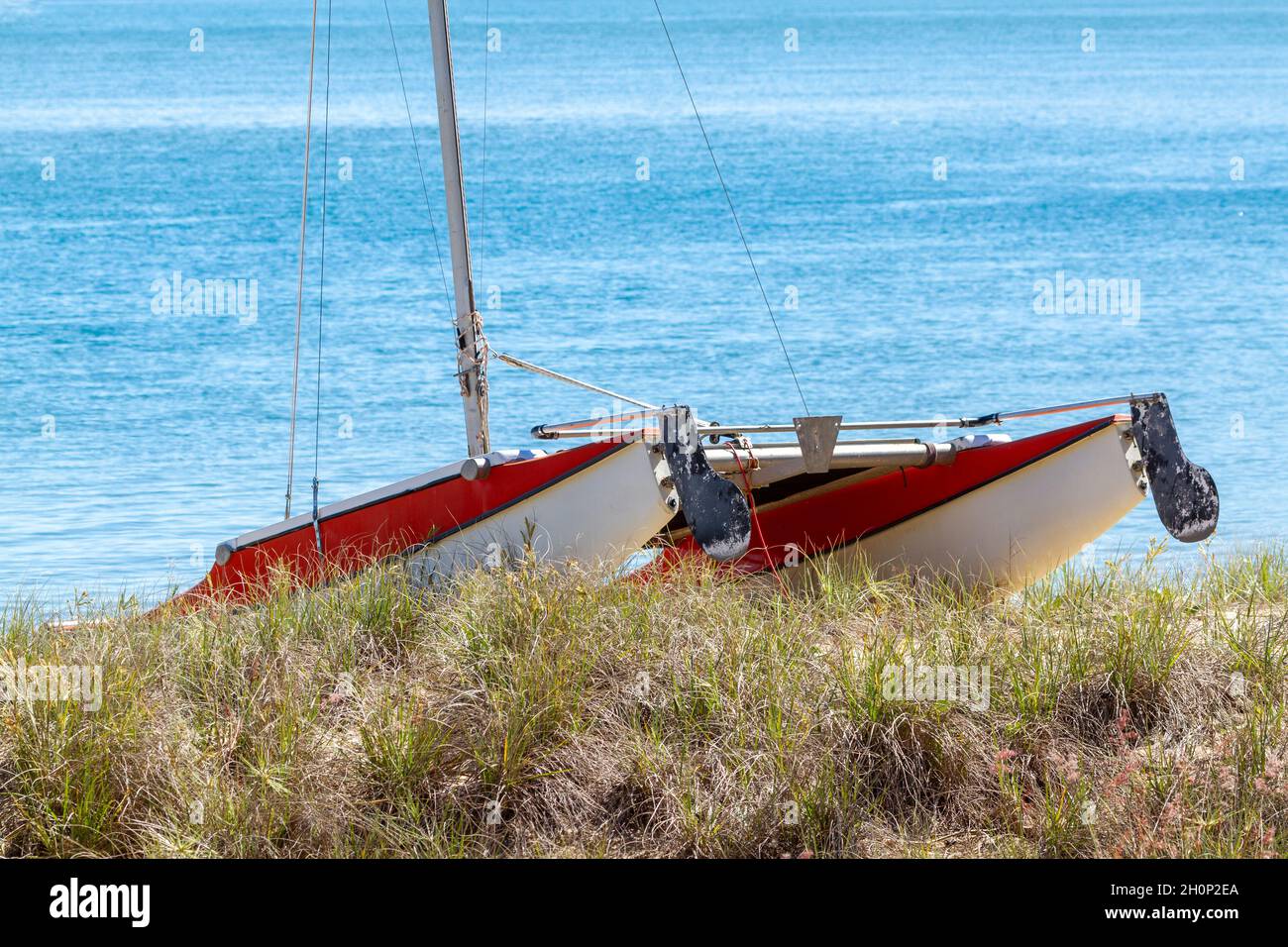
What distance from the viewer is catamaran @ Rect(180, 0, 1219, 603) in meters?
7.51

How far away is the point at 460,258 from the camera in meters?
9.06

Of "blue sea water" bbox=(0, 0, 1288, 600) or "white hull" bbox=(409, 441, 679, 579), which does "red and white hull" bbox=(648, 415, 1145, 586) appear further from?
"blue sea water" bbox=(0, 0, 1288, 600)

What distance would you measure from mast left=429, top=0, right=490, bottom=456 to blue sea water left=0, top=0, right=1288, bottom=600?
2075mm

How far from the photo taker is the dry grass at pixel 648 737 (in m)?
5.05

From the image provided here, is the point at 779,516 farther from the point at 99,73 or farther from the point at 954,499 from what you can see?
the point at 99,73

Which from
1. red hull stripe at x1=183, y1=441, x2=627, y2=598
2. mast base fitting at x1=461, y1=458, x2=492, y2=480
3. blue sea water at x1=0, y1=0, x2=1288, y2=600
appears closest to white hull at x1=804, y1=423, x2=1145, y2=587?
red hull stripe at x1=183, y1=441, x2=627, y2=598

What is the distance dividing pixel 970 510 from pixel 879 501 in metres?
0.60

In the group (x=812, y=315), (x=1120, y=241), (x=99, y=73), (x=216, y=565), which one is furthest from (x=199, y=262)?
(x=99, y=73)

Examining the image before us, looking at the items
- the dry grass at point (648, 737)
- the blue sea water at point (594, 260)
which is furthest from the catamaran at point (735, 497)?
the blue sea water at point (594, 260)

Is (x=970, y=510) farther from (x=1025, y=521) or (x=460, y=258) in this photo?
(x=460, y=258)

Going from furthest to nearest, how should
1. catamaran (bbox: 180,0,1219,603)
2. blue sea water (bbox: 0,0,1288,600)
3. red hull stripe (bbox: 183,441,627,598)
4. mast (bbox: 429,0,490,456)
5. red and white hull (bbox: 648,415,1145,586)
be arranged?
blue sea water (bbox: 0,0,1288,600), mast (bbox: 429,0,490,456), red and white hull (bbox: 648,415,1145,586), red hull stripe (bbox: 183,441,627,598), catamaran (bbox: 180,0,1219,603)

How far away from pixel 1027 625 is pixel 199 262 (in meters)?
28.5

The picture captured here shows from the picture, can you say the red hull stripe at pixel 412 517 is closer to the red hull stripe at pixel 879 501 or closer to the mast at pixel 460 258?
the red hull stripe at pixel 879 501

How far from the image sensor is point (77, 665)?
5.64 m
